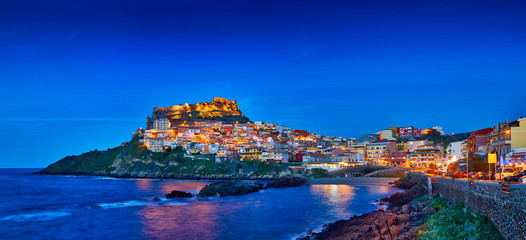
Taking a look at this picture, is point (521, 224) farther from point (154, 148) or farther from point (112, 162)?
point (112, 162)

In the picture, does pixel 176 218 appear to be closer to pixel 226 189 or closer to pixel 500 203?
pixel 226 189

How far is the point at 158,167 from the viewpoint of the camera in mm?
114125

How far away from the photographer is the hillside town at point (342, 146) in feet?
166

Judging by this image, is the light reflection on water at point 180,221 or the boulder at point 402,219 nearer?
the boulder at point 402,219

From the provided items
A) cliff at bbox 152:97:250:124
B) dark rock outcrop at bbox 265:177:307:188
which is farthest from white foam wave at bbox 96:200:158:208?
cliff at bbox 152:97:250:124

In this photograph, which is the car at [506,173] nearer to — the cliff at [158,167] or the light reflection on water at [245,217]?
the light reflection on water at [245,217]

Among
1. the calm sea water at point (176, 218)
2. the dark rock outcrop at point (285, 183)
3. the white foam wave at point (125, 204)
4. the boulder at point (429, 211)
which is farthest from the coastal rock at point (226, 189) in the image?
the boulder at point (429, 211)

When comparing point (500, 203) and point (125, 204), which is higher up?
point (500, 203)

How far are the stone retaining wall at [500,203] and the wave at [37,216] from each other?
3516cm

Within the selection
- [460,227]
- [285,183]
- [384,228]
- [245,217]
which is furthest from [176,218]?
[285,183]

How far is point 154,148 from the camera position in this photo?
427ft

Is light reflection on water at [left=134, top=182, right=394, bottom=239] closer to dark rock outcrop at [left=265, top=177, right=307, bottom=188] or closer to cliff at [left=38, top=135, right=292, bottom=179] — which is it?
dark rock outcrop at [left=265, top=177, right=307, bottom=188]

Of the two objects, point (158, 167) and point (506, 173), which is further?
point (158, 167)

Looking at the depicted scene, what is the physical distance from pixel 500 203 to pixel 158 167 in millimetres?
110817
